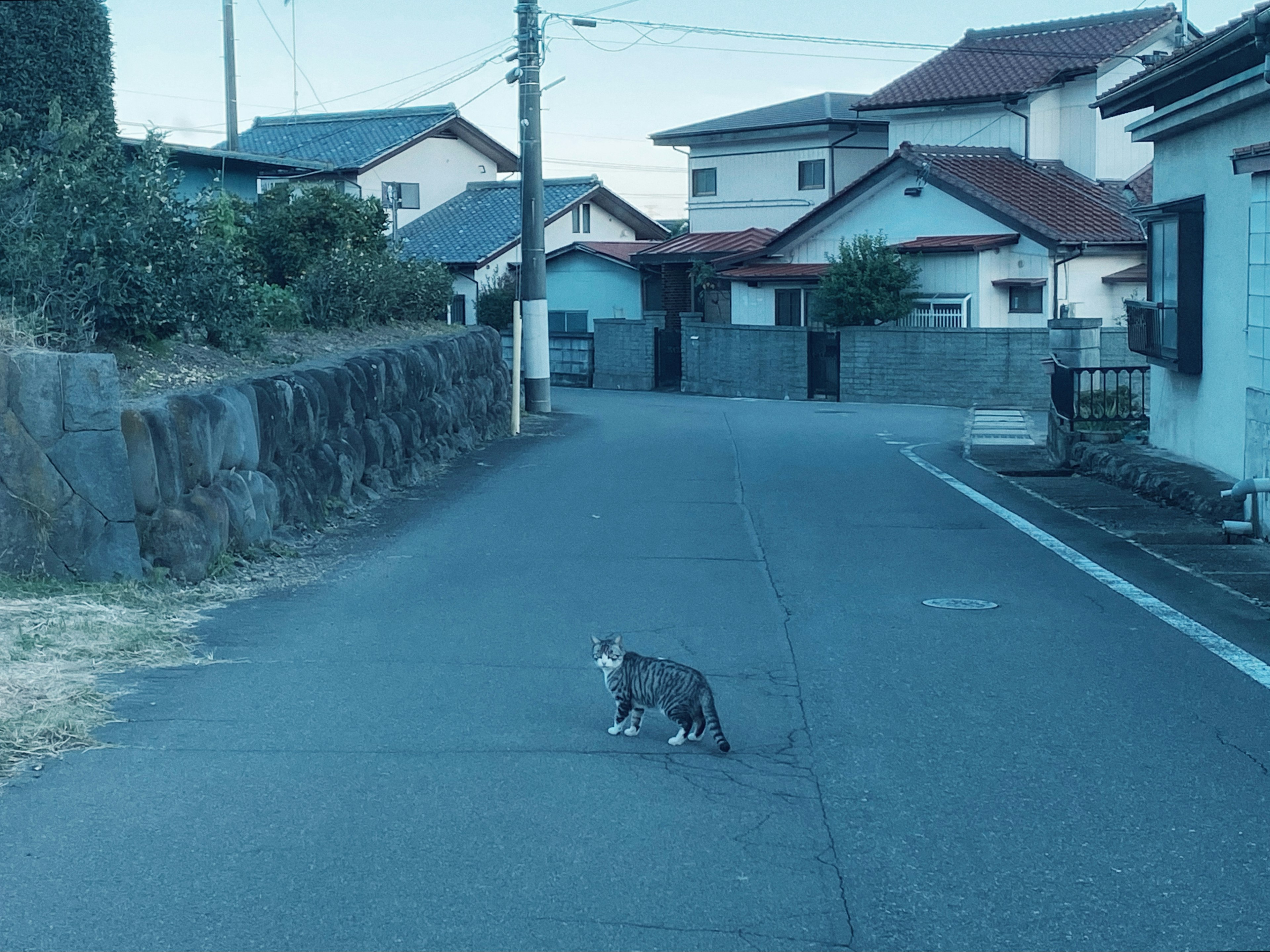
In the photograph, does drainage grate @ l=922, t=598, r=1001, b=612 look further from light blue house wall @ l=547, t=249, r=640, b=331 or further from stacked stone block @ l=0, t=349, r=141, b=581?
light blue house wall @ l=547, t=249, r=640, b=331

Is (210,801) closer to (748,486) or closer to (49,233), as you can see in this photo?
(49,233)

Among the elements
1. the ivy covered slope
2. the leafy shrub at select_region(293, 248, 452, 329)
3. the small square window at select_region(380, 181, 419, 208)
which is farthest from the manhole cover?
the small square window at select_region(380, 181, 419, 208)

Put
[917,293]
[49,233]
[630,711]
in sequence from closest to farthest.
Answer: [630,711]
[49,233]
[917,293]

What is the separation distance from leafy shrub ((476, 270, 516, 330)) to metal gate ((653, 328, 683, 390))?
5.40m

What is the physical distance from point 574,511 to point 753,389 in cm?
2211

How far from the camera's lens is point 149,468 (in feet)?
29.0

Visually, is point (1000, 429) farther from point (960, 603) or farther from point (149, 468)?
point (149, 468)

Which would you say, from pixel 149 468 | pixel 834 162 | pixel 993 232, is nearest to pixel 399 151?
pixel 834 162

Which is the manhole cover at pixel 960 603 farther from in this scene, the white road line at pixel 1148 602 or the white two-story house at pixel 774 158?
the white two-story house at pixel 774 158

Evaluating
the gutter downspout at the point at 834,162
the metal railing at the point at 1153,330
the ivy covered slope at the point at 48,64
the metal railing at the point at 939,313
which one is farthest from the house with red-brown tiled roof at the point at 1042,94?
the ivy covered slope at the point at 48,64

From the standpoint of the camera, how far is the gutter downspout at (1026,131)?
117 feet

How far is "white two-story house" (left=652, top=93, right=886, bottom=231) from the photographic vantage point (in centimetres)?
4300

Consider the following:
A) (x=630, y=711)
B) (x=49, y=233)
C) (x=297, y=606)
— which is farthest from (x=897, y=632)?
(x=49, y=233)

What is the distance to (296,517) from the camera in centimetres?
1121
